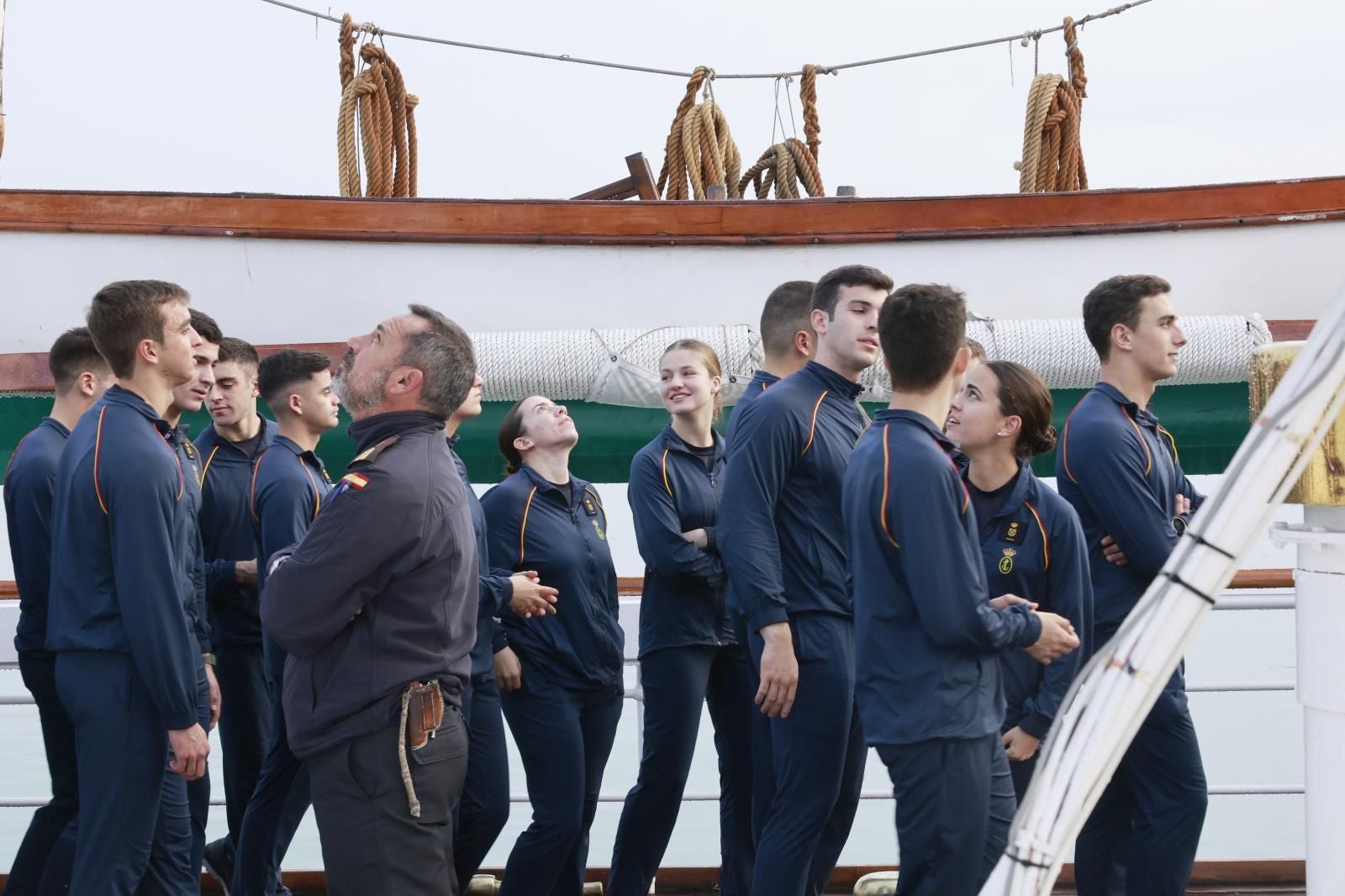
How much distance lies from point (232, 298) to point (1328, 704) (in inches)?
250

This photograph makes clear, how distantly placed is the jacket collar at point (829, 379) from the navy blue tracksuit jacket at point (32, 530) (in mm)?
1631

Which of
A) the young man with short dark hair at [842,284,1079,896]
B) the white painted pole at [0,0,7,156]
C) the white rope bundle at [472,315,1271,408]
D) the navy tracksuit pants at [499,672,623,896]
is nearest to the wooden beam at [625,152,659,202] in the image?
the white rope bundle at [472,315,1271,408]

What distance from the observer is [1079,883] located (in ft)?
10.9

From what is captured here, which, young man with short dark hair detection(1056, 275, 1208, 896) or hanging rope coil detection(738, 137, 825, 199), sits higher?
hanging rope coil detection(738, 137, 825, 199)

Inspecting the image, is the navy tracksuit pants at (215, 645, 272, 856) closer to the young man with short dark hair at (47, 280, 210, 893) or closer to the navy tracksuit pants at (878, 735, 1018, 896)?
the young man with short dark hair at (47, 280, 210, 893)

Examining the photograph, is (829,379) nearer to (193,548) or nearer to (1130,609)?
(1130,609)

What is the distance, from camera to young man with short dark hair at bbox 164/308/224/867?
302cm

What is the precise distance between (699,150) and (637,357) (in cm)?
130

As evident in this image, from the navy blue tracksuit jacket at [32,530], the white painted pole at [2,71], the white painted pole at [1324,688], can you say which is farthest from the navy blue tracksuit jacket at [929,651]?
the white painted pole at [2,71]

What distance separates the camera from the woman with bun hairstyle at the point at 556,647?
3475mm

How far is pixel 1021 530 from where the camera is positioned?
2947mm

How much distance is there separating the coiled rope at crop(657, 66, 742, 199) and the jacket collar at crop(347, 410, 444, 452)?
16.2 feet

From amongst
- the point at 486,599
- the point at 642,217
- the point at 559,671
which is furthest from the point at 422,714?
the point at 642,217

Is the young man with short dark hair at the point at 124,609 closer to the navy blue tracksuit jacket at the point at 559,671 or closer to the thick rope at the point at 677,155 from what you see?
the navy blue tracksuit jacket at the point at 559,671
